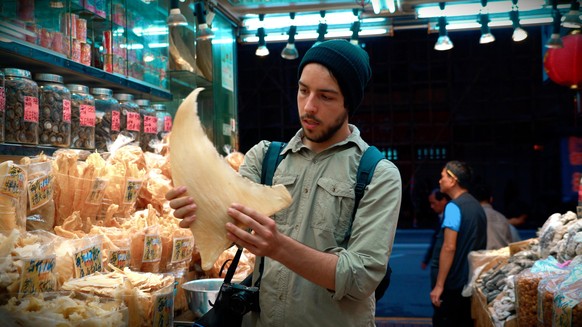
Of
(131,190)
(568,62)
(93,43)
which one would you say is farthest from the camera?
(568,62)

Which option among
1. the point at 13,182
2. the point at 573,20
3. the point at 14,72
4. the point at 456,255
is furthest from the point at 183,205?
the point at 573,20

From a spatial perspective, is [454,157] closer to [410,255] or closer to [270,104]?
[410,255]

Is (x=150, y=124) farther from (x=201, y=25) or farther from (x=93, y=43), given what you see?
(x=201, y=25)

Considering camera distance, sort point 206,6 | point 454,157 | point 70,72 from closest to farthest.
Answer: point 70,72, point 206,6, point 454,157

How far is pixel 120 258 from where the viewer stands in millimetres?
1801

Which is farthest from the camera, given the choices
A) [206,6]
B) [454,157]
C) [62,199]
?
[454,157]

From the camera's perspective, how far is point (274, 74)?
13.8 metres

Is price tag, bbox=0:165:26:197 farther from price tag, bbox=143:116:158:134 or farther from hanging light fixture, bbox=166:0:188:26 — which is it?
hanging light fixture, bbox=166:0:188:26

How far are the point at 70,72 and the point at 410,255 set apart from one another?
371 inches

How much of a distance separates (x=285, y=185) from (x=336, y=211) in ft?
0.55

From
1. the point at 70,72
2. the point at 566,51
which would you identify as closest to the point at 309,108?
the point at 70,72

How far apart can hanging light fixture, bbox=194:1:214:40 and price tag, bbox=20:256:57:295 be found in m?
2.68

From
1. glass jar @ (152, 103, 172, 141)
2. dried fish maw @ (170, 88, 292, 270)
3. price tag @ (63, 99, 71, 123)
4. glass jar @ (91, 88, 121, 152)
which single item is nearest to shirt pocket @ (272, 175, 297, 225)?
dried fish maw @ (170, 88, 292, 270)

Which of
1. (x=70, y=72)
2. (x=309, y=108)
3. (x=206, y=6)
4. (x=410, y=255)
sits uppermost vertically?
(x=206, y=6)
